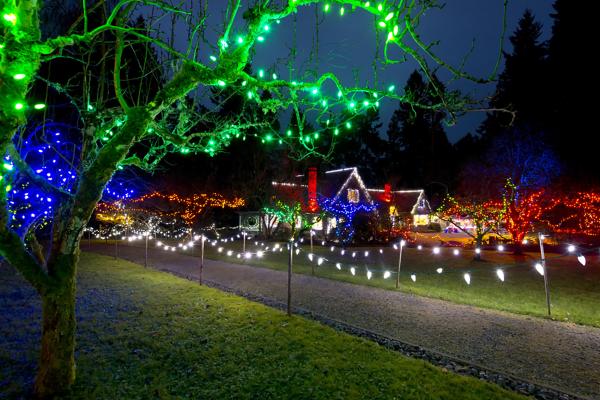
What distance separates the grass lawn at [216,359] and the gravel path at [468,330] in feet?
3.27

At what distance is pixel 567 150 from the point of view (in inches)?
1125

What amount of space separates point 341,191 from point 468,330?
85.4 feet

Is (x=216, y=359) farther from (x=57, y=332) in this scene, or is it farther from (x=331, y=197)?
(x=331, y=197)

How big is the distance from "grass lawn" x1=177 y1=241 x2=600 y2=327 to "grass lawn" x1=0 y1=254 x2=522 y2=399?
12.7 ft

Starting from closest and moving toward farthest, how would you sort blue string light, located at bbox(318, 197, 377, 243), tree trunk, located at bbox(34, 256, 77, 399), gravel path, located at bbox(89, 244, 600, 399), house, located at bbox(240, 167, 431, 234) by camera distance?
tree trunk, located at bbox(34, 256, 77, 399) < gravel path, located at bbox(89, 244, 600, 399) < blue string light, located at bbox(318, 197, 377, 243) < house, located at bbox(240, 167, 431, 234)

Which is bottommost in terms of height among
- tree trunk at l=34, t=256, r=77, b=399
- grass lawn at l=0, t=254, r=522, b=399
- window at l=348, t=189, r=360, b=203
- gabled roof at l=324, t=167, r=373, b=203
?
grass lawn at l=0, t=254, r=522, b=399

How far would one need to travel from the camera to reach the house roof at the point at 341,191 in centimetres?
2869

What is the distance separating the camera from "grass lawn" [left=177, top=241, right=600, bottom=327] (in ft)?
28.0

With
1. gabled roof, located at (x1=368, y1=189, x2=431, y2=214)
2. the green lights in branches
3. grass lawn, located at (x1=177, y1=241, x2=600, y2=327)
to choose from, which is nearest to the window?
gabled roof, located at (x1=368, y1=189, x2=431, y2=214)

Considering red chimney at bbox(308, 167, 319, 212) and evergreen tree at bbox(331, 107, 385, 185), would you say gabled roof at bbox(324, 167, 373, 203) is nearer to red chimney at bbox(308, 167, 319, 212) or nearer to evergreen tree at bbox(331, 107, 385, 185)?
red chimney at bbox(308, 167, 319, 212)

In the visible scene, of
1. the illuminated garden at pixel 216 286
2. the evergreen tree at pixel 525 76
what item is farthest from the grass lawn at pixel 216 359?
the evergreen tree at pixel 525 76

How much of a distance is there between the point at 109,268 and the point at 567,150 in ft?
104

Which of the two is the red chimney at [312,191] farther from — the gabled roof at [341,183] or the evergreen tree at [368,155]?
the evergreen tree at [368,155]

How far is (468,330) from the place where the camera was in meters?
6.54
